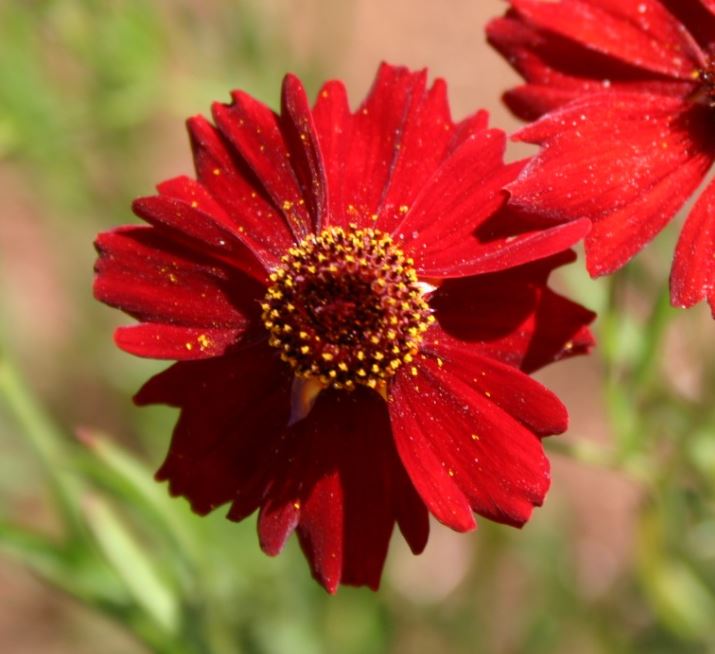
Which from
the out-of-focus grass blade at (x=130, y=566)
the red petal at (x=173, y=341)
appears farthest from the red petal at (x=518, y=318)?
the out-of-focus grass blade at (x=130, y=566)

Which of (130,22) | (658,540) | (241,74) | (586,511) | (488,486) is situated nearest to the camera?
(488,486)

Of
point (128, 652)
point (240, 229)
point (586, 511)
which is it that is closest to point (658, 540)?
point (240, 229)

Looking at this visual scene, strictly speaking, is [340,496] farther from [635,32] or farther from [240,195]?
[635,32]

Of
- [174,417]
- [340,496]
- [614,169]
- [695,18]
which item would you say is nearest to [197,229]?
[340,496]

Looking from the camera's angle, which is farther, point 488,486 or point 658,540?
point 658,540

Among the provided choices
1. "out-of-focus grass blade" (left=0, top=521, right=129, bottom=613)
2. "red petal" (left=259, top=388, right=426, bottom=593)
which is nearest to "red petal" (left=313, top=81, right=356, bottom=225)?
"red petal" (left=259, top=388, right=426, bottom=593)

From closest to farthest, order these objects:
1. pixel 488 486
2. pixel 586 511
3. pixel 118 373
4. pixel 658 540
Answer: pixel 488 486 < pixel 658 540 < pixel 118 373 < pixel 586 511

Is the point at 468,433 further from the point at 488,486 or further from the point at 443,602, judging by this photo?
the point at 443,602
